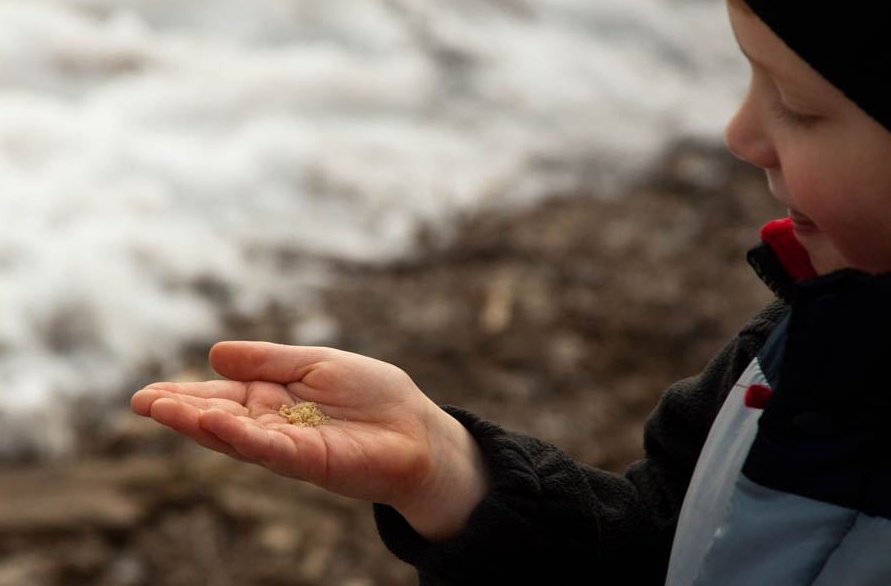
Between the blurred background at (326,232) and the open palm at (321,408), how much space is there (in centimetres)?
109

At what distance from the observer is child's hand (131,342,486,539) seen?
110 centimetres

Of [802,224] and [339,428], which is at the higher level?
[802,224]

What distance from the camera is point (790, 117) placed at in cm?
91

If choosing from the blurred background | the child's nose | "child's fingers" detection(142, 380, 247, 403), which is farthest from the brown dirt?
the child's nose

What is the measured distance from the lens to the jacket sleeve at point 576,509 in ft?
3.84

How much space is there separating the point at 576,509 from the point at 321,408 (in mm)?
271

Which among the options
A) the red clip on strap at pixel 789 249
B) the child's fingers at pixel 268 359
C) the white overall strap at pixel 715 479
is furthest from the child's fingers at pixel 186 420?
the red clip on strap at pixel 789 249

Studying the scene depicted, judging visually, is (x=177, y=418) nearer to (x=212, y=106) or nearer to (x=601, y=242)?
(x=601, y=242)

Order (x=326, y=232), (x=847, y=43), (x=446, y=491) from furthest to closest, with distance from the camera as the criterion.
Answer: (x=326, y=232) < (x=446, y=491) < (x=847, y=43)

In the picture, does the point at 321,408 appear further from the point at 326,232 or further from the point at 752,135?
the point at 326,232

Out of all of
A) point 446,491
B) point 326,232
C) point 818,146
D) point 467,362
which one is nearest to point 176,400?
point 446,491

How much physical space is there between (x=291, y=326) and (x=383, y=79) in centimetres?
125

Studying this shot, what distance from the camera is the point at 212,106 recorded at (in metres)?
3.62

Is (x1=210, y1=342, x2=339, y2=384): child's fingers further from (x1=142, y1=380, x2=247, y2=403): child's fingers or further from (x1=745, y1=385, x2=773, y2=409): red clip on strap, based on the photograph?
(x1=745, y1=385, x2=773, y2=409): red clip on strap
